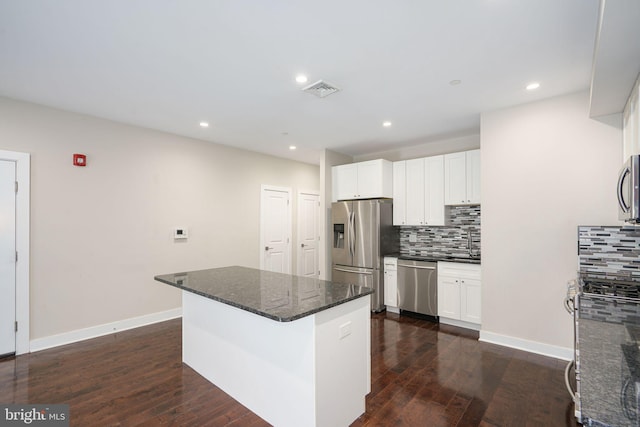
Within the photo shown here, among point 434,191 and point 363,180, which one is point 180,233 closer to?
point 363,180

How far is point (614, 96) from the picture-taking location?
2439 millimetres

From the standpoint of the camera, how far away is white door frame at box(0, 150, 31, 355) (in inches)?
125

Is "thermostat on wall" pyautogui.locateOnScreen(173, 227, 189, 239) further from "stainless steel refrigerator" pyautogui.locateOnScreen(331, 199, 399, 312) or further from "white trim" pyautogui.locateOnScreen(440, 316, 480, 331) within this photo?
"white trim" pyautogui.locateOnScreen(440, 316, 480, 331)

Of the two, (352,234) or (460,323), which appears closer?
(460,323)

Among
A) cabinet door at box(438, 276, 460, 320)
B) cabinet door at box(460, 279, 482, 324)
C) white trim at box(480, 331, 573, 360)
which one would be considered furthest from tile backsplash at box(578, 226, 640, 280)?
cabinet door at box(438, 276, 460, 320)

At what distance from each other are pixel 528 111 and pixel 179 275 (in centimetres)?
389

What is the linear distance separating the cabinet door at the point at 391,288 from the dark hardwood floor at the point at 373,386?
1.04m

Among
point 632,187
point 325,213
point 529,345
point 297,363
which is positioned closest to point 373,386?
point 297,363

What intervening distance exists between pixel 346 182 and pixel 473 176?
1946mm

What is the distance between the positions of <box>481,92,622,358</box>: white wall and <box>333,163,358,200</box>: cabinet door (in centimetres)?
205

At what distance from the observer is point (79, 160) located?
11.7 ft

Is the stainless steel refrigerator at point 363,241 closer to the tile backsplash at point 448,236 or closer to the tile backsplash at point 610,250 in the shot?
the tile backsplash at point 448,236

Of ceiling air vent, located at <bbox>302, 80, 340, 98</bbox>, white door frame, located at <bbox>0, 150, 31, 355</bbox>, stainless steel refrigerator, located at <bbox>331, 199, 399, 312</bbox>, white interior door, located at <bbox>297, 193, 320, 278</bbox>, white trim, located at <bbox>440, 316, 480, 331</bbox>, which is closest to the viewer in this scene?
ceiling air vent, located at <bbox>302, 80, 340, 98</bbox>

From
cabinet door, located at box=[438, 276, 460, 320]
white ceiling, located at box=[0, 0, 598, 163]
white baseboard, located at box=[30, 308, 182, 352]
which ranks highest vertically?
white ceiling, located at box=[0, 0, 598, 163]
